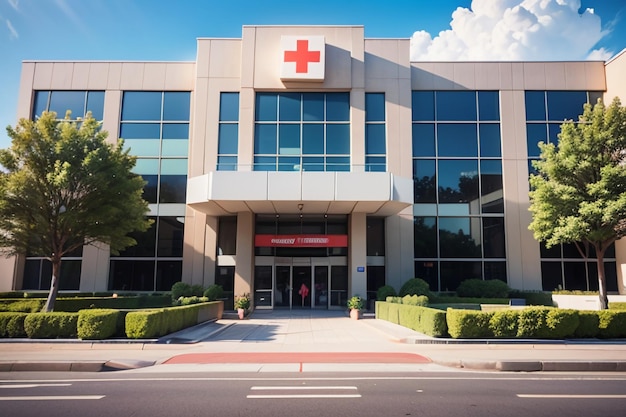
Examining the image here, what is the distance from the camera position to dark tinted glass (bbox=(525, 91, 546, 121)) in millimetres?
27734

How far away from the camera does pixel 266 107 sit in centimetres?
2706

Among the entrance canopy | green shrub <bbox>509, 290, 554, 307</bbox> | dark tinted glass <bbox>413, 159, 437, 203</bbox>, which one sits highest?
dark tinted glass <bbox>413, 159, 437, 203</bbox>

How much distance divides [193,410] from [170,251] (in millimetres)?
21229

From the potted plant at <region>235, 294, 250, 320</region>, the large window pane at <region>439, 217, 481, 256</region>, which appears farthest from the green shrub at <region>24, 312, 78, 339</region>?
the large window pane at <region>439, 217, 481, 256</region>

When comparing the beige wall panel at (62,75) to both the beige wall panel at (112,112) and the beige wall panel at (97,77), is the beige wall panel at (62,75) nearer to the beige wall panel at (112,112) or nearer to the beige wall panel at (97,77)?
the beige wall panel at (97,77)

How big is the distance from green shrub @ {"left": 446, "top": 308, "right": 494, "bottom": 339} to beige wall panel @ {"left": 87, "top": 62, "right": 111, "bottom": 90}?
25.3 m

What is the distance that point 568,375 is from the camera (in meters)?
9.91

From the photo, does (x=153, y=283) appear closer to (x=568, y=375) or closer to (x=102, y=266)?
(x=102, y=266)

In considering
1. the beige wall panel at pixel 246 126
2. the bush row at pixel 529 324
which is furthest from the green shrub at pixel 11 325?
the beige wall panel at pixel 246 126

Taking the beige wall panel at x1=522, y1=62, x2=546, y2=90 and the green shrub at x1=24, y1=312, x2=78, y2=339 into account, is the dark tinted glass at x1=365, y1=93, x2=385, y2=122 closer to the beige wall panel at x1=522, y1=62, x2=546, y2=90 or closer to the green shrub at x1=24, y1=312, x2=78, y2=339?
the beige wall panel at x1=522, y1=62, x2=546, y2=90

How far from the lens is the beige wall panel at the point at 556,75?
2773 cm

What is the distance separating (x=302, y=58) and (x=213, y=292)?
47.4ft

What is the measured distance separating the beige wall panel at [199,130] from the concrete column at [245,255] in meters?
4.00

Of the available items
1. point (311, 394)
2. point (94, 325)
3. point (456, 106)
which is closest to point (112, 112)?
point (94, 325)
